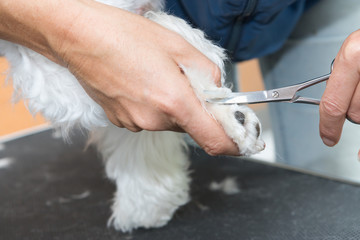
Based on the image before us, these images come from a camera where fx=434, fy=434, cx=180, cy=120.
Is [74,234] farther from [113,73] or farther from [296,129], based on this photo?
[296,129]

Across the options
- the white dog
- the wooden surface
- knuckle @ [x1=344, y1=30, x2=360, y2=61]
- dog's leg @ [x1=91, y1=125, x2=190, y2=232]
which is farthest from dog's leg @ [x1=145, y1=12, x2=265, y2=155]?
the wooden surface

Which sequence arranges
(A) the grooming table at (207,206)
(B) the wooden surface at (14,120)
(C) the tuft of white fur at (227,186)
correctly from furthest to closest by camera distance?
(B) the wooden surface at (14,120) < (C) the tuft of white fur at (227,186) < (A) the grooming table at (207,206)

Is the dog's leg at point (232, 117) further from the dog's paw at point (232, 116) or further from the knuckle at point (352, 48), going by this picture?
the knuckle at point (352, 48)

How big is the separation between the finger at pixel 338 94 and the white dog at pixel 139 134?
7cm

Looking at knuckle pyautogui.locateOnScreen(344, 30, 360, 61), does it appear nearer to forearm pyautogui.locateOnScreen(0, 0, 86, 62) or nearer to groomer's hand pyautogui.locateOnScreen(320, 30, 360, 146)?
groomer's hand pyautogui.locateOnScreen(320, 30, 360, 146)

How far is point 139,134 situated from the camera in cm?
66

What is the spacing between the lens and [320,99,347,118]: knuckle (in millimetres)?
431

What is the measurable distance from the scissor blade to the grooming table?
0.21m

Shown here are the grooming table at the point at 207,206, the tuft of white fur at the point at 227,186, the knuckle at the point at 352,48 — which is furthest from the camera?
the tuft of white fur at the point at 227,186

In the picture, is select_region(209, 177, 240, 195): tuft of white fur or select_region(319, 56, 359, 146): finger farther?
select_region(209, 177, 240, 195): tuft of white fur

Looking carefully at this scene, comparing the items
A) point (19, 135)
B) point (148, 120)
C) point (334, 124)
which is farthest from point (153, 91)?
point (19, 135)

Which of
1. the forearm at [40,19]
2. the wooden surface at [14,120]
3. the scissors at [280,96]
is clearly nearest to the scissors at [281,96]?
the scissors at [280,96]

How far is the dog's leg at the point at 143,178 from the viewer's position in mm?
657

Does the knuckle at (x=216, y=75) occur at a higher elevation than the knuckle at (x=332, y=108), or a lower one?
higher
